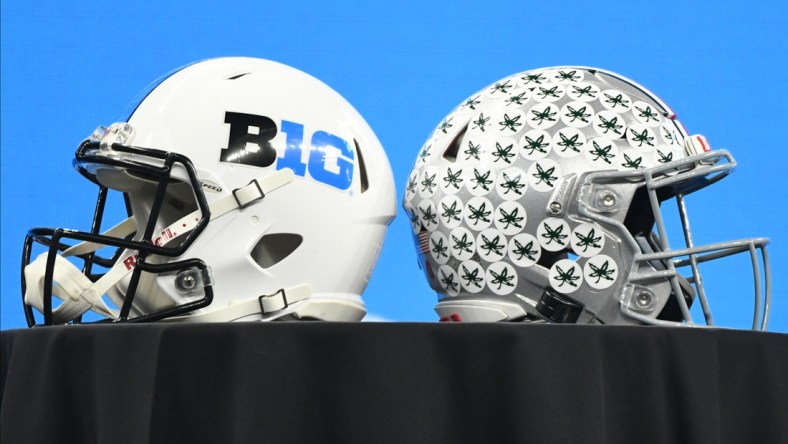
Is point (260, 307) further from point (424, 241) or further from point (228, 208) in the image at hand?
point (424, 241)

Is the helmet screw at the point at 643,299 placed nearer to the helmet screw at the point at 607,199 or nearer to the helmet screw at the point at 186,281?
the helmet screw at the point at 607,199

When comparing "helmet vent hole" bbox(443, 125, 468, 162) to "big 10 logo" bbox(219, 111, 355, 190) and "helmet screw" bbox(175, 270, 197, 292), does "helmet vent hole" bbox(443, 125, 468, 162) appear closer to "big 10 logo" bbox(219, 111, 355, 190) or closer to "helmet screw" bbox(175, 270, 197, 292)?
"big 10 logo" bbox(219, 111, 355, 190)

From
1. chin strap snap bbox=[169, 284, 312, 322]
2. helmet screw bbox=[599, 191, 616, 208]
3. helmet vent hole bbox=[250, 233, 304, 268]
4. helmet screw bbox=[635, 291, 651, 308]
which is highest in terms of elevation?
helmet screw bbox=[599, 191, 616, 208]

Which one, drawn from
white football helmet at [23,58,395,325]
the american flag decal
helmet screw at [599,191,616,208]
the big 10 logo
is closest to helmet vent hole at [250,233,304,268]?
white football helmet at [23,58,395,325]

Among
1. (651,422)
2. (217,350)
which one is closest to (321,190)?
(217,350)

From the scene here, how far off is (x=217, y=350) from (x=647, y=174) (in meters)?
0.74

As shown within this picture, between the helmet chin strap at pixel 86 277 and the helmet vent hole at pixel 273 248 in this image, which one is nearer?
the helmet chin strap at pixel 86 277

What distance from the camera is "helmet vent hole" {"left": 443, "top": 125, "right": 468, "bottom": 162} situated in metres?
1.60

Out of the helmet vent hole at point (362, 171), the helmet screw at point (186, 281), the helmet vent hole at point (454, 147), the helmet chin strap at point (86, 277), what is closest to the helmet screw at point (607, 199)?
the helmet vent hole at point (454, 147)

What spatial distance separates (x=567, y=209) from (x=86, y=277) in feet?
2.44

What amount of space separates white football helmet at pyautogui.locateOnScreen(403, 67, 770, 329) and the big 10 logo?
0.18 meters

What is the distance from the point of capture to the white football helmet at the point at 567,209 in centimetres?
146

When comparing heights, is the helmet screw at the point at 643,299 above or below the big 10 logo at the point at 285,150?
below

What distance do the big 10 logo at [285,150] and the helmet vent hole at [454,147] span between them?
20 centimetres
